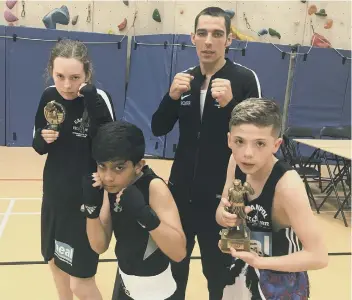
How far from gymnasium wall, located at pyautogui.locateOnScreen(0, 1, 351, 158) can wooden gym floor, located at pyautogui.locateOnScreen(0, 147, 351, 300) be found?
8.38 feet

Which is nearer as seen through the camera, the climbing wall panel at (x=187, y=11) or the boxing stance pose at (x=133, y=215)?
the boxing stance pose at (x=133, y=215)

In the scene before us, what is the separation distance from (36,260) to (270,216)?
263 cm

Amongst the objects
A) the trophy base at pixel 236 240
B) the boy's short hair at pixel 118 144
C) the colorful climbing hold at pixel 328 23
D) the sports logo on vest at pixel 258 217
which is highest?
the colorful climbing hold at pixel 328 23

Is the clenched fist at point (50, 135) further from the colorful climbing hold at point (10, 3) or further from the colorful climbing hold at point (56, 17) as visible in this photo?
the colorful climbing hold at point (10, 3)

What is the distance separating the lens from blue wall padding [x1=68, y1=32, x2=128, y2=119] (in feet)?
25.0

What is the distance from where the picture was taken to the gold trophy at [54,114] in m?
2.00

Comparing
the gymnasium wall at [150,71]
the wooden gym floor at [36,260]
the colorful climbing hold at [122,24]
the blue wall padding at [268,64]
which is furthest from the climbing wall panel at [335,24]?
the wooden gym floor at [36,260]

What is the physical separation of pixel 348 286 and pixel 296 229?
2.39m

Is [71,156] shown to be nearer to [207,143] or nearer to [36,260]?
[207,143]

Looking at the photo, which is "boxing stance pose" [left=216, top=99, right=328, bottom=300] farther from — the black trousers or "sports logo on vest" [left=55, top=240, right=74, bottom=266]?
"sports logo on vest" [left=55, top=240, right=74, bottom=266]

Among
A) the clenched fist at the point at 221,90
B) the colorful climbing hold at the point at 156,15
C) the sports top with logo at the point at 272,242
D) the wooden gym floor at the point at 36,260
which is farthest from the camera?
the colorful climbing hold at the point at 156,15

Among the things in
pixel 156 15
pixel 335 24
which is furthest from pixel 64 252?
pixel 335 24

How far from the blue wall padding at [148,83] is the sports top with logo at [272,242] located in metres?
5.93

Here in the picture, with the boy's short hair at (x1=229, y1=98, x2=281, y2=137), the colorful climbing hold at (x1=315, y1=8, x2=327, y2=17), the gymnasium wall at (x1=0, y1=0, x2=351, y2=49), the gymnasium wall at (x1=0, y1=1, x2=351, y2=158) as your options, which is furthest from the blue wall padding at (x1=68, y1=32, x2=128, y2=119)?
the boy's short hair at (x1=229, y1=98, x2=281, y2=137)
